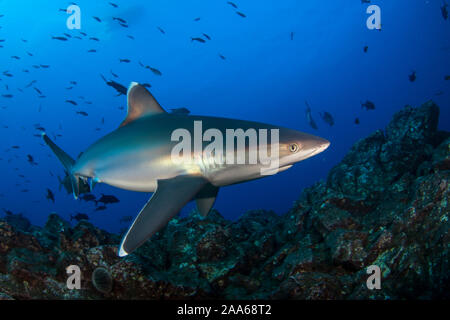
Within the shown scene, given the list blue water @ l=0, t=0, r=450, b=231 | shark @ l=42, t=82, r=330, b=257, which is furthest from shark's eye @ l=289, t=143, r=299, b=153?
blue water @ l=0, t=0, r=450, b=231

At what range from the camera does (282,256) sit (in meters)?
4.18

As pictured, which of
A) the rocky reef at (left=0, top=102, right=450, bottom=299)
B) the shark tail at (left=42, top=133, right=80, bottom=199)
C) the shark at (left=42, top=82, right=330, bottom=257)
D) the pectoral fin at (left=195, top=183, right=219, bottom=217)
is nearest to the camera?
the shark at (left=42, top=82, right=330, bottom=257)

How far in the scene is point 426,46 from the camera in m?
70.8

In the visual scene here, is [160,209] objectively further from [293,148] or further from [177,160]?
[293,148]

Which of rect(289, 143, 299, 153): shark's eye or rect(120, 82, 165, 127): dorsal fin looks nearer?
rect(289, 143, 299, 153): shark's eye

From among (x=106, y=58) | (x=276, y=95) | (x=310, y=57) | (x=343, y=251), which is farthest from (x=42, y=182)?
(x=343, y=251)

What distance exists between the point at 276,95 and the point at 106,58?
214 feet

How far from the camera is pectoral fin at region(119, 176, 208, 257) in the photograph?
2355 mm

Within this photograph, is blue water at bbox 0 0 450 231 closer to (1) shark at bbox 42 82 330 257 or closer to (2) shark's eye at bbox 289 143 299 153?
(1) shark at bbox 42 82 330 257

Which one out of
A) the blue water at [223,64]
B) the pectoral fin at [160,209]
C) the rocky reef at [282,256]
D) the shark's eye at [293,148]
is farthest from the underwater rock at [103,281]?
the blue water at [223,64]

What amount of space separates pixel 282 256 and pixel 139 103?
361 centimetres

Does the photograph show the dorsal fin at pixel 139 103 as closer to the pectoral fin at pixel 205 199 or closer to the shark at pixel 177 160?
the shark at pixel 177 160

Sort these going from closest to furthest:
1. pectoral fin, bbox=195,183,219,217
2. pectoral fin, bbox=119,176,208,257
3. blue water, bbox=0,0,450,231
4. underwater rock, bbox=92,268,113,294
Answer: pectoral fin, bbox=119,176,208,257 < underwater rock, bbox=92,268,113,294 < pectoral fin, bbox=195,183,219,217 < blue water, bbox=0,0,450,231

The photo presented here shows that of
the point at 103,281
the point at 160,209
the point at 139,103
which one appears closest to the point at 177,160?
the point at 160,209
